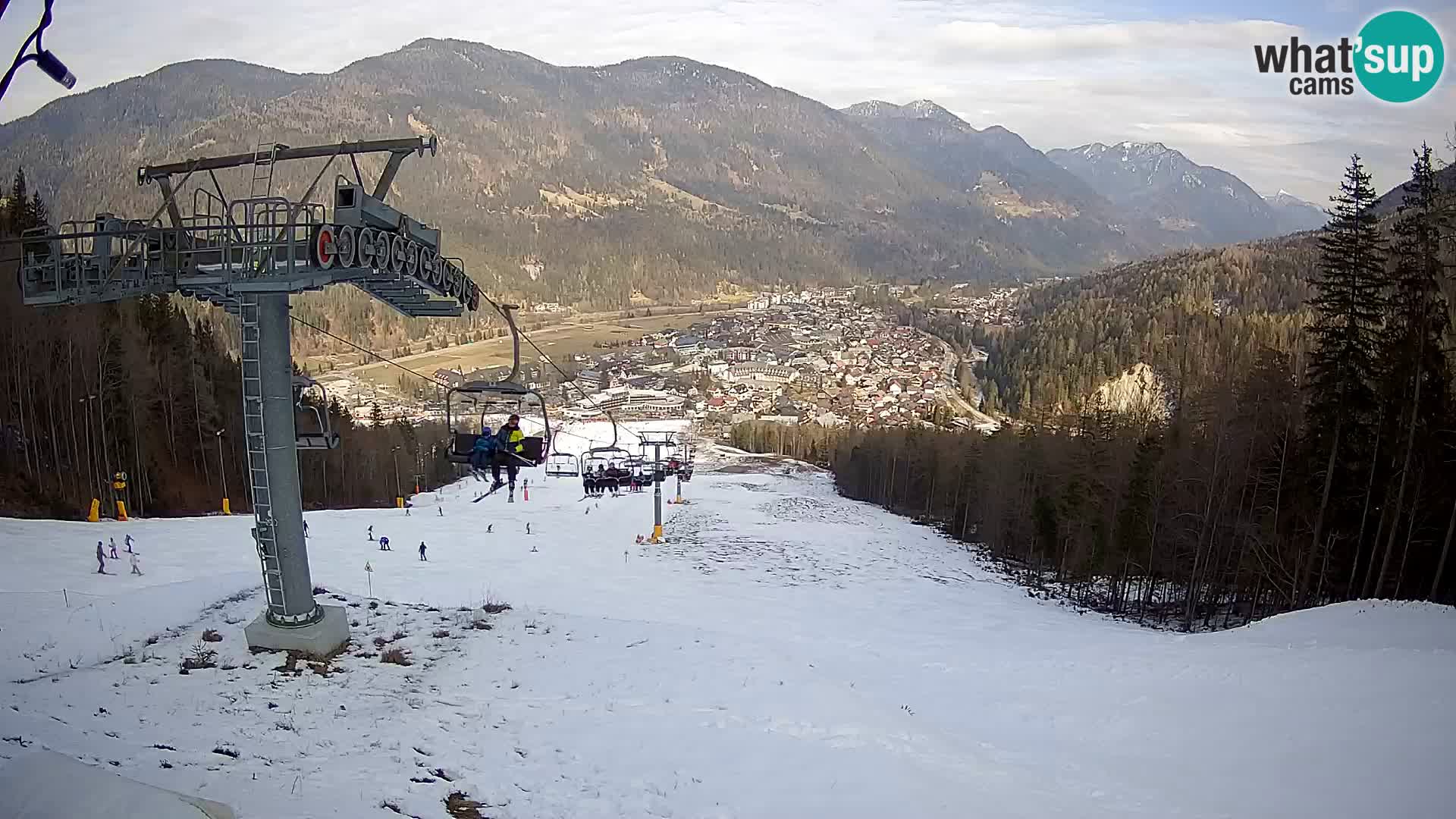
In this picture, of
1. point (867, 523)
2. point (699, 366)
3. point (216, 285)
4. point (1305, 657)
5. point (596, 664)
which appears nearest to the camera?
point (216, 285)

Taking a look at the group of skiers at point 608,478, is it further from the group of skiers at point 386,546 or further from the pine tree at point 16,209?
the pine tree at point 16,209

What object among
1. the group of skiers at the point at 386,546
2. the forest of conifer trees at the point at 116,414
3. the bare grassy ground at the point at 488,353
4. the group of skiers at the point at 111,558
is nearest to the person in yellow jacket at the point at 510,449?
the group of skiers at the point at 111,558

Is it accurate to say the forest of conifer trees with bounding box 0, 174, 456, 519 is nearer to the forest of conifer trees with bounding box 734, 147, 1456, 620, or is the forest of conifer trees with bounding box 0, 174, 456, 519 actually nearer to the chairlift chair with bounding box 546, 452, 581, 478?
the chairlift chair with bounding box 546, 452, 581, 478

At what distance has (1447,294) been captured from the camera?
61.6 feet

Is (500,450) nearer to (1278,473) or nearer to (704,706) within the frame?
(704,706)

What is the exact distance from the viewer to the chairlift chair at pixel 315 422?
11250 mm

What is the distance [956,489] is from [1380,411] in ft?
97.4

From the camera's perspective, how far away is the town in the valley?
106 m

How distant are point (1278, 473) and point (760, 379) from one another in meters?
124

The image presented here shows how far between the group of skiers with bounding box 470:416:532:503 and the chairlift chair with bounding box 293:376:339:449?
77.8 inches

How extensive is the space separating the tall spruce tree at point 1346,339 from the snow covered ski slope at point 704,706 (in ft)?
17.3

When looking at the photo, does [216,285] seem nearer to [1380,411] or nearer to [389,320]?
[1380,411]

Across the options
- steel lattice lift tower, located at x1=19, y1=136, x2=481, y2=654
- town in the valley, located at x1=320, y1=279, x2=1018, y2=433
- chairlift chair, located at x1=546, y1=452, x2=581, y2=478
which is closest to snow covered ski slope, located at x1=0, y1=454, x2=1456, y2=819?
steel lattice lift tower, located at x1=19, y1=136, x2=481, y2=654

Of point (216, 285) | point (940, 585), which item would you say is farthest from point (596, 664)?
point (940, 585)
